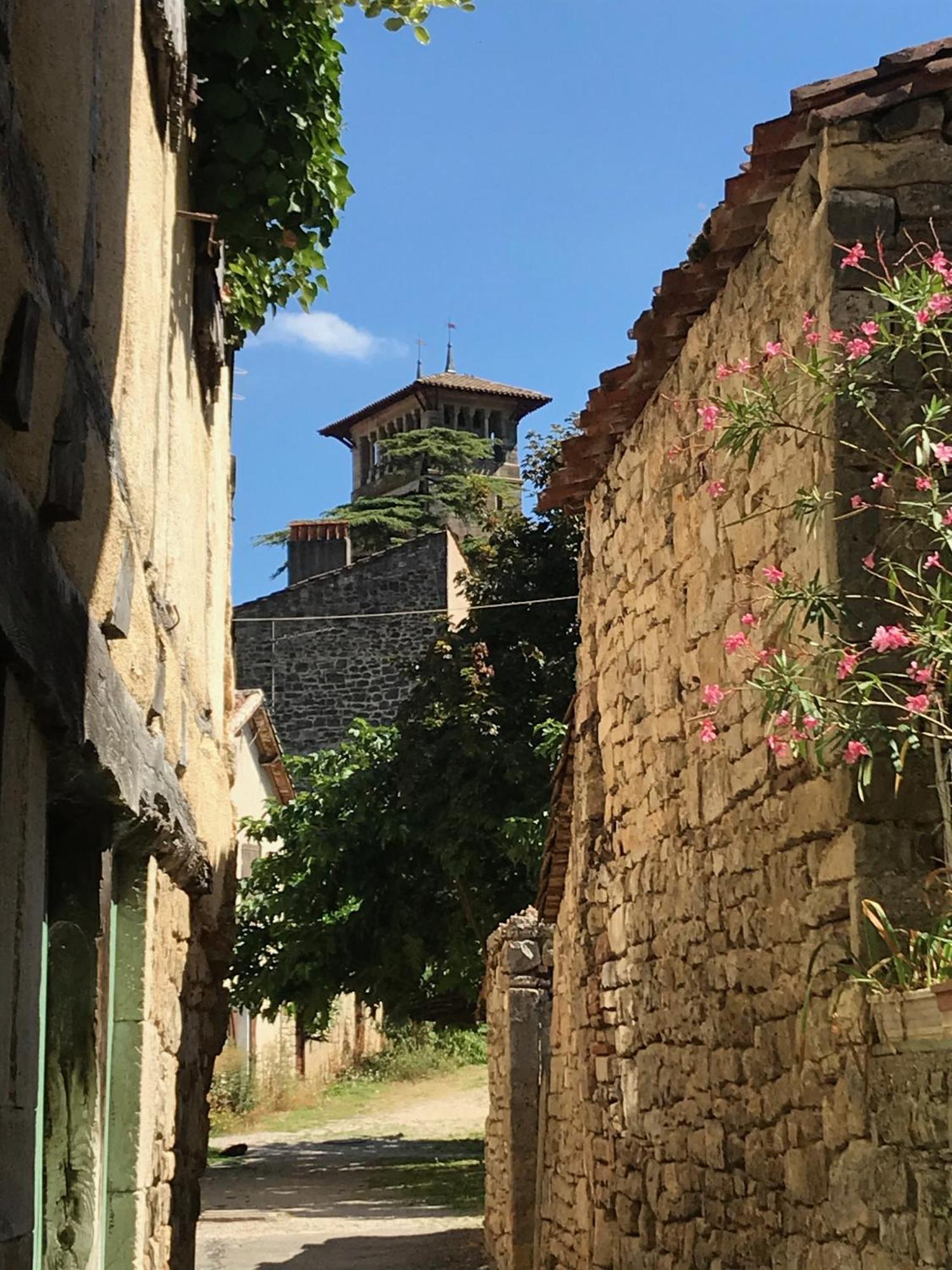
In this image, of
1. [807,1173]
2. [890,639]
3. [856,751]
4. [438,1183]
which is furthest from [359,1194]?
[890,639]

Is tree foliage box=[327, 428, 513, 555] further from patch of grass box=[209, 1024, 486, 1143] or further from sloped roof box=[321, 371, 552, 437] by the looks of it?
patch of grass box=[209, 1024, 486, 1143]

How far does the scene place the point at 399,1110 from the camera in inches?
959

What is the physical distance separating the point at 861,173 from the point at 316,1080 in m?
25.4

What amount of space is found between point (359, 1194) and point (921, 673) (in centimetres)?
1279

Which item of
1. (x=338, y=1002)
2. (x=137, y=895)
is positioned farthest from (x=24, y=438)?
(x=338, y=1002)

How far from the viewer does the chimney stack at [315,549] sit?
34.3 m

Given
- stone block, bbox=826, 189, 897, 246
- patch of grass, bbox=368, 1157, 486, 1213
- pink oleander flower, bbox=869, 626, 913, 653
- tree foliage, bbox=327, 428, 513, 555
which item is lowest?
patch of grass, bbox=368, 1157, 486, 1213

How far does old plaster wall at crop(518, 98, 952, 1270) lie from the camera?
13.4 ft

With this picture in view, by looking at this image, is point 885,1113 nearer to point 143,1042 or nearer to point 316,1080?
point 143,1042

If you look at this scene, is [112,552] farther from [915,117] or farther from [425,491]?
[425,491]

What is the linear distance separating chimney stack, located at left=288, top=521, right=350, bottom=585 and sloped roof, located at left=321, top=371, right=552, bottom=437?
15.3m

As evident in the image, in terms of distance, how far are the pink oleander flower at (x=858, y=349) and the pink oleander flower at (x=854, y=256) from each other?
196mm

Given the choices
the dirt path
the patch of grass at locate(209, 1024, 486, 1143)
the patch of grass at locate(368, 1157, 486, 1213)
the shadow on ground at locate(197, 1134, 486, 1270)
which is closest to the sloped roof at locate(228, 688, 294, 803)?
the patch of grass at locate(209, 1024, 486, 1143)

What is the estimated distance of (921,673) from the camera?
385 cm
